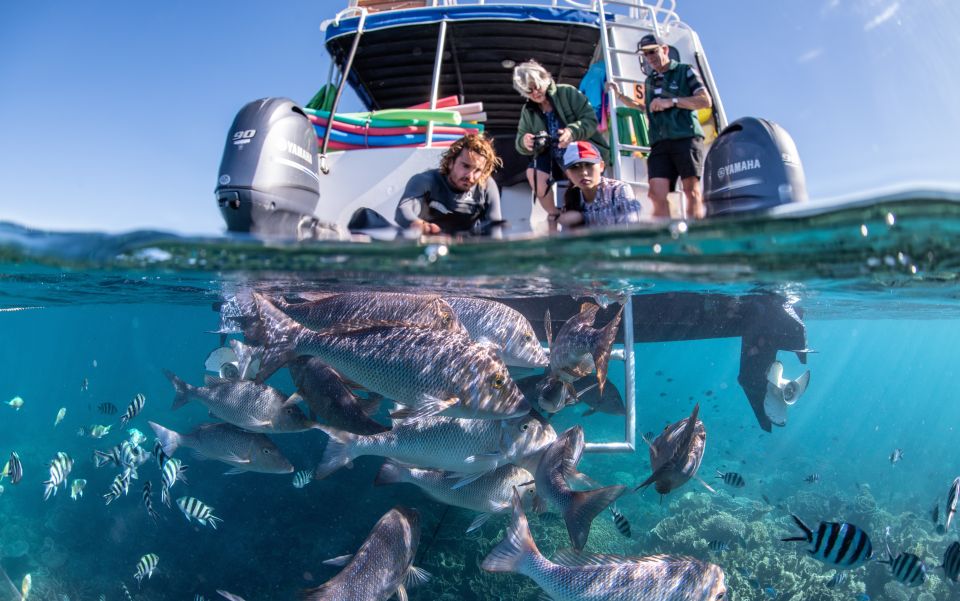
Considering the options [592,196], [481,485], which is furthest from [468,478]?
[592,196]

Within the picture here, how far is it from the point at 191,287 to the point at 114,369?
81.2 meters

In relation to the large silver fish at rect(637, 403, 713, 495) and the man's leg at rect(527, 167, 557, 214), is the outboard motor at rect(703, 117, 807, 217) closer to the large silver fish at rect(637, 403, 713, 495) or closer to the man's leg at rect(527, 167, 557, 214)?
the man's leg at rect(527, 167, 557, 214)

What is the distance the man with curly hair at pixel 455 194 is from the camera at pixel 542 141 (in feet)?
2.33

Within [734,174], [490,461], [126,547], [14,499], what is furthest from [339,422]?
[14,499]

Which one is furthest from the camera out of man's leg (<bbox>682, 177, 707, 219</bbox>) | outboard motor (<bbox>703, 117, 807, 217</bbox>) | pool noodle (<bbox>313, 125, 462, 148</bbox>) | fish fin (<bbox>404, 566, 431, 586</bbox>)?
pool noodle (<bbox>313, 125, 462, 148</bbox>)

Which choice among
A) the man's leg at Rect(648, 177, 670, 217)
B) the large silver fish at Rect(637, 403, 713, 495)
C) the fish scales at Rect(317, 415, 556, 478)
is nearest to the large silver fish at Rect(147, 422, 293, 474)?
the fish scales at Rect(317, 415, 556, 478)

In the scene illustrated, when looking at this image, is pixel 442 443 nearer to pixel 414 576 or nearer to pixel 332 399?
pixel 332 399

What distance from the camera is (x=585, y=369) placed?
5.13 meters

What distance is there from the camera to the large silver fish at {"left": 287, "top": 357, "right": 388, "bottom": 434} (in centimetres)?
511

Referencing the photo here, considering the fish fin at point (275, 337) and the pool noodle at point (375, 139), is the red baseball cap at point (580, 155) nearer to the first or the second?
the fish fin at point (275, 337)

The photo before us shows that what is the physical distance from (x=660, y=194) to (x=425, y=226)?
289cm

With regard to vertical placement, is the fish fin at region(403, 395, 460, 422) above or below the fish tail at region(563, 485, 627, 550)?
above

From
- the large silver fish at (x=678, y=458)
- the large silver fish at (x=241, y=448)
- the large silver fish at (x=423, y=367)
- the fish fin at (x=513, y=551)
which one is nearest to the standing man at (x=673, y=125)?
the large silver fish at (x=678, y=458)

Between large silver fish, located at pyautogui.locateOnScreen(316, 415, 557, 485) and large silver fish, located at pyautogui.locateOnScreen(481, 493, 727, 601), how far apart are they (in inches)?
33.7
